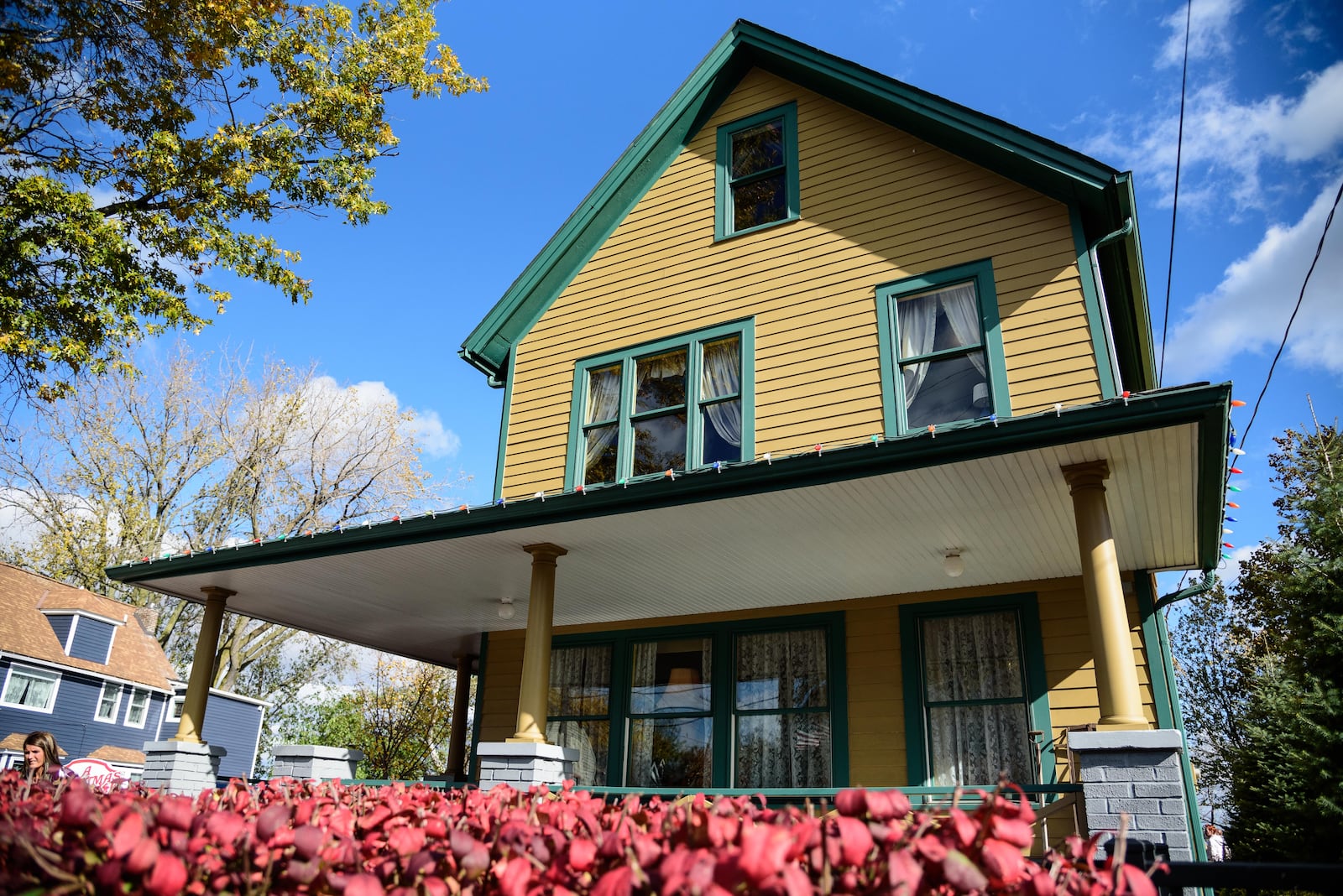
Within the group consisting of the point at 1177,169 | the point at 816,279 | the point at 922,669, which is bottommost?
the point at 922,669

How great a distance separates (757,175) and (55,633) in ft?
81.7

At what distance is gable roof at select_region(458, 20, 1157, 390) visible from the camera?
7383 millimetres

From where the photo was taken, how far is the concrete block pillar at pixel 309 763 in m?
8.16

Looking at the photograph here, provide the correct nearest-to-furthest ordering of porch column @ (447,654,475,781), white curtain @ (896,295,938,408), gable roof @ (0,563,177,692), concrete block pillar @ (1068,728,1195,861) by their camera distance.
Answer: concrete block pillar @ (1068,728,1195,861) < white curtain @ (896,295,938,408) < porch column @ (447,654,475,781) < gable roof @ (0,563,177,692)

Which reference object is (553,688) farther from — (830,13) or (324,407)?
(324,407)

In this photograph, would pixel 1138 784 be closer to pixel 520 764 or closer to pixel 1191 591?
pixel 1191 591

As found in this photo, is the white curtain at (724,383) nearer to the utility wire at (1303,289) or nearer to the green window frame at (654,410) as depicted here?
the green window frame at (654,410)

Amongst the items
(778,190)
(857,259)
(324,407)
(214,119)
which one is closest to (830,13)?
(778,190)

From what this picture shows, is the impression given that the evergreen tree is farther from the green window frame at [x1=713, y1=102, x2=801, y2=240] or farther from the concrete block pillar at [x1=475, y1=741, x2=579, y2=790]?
the concrete block pillar at [x1=475, y1=741, x2=579, y2=790]

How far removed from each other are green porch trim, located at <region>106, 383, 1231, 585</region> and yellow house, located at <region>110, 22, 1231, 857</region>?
22mm

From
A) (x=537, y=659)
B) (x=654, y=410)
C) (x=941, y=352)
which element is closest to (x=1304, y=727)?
(x=941, y=352)

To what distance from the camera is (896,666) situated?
7797 mm

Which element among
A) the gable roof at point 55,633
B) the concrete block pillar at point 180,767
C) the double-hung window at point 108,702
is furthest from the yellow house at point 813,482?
the double-hung window at point 108,702

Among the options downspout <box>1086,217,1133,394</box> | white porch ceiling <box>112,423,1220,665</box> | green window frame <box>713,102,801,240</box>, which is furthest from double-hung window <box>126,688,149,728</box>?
downspout <box>1086,217,1133,394</box>
